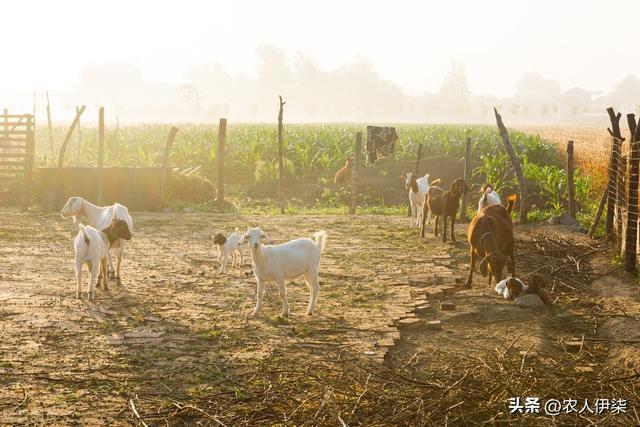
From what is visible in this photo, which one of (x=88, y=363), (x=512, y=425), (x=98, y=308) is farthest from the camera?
(x=98, y=308)

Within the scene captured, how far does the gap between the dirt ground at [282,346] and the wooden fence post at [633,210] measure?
42 cm

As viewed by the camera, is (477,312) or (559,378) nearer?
(559,378)

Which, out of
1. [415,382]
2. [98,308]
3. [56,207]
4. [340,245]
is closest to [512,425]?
[415,382]

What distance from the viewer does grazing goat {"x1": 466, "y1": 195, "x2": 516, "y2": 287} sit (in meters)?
12.5

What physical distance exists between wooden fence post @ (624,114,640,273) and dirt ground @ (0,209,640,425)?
16.6 inches

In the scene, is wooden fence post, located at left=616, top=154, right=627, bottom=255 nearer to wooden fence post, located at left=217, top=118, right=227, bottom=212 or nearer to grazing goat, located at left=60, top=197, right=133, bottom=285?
grazing goat, located at left=60, top=197, right=133, bottom=285

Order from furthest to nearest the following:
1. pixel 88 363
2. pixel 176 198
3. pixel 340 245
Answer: pixel 176 198, pixel 340 245, pixel 88 363

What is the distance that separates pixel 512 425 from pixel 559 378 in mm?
1526

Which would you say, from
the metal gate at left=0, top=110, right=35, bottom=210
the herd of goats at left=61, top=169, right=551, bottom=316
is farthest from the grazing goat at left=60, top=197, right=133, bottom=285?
the metal gate at left=0, top=110, right=35, bottom=210

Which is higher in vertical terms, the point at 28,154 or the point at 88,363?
the point at 28,154

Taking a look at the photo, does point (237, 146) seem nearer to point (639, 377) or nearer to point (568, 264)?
point (568, 264)

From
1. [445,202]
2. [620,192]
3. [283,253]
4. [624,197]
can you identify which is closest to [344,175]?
[445,202]

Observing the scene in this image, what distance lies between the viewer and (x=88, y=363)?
865 centimetres

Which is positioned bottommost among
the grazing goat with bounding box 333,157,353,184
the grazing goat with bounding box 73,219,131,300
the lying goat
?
the lying goat
